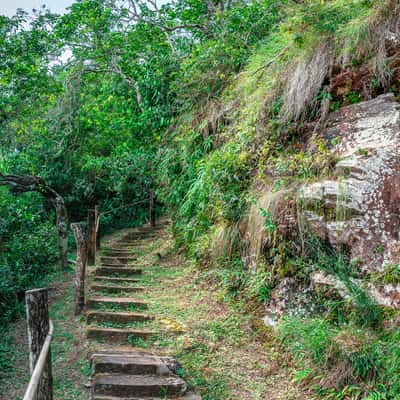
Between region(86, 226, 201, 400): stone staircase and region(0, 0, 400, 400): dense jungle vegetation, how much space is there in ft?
3.61

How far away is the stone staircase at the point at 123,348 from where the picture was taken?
3510 mm

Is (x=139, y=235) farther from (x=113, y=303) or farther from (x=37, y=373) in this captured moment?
(x=37, y=373)

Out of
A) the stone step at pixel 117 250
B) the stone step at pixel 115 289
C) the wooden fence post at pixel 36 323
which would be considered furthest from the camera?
the stone step at pixel 117 250

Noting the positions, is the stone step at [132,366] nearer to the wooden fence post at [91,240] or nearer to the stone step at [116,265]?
the stone step at [116,265]

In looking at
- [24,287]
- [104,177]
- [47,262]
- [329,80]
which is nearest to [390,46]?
[329,80]

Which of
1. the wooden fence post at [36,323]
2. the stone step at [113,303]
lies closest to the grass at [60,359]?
the stone step at [113,303]

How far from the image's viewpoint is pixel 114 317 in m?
4.89

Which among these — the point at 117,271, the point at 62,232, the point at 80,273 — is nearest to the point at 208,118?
the point at 117,271

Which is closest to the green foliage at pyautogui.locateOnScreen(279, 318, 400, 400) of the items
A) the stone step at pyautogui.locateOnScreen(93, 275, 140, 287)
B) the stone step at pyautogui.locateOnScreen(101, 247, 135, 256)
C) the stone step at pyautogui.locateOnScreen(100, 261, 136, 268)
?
the stone step at pyautogui.locateOnScreen(93, 275, 140, 287)

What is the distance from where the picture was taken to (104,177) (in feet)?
40.2

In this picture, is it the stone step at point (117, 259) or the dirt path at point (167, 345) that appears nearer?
the dirt path at point (167, 345)

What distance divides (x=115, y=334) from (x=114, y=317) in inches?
16.0

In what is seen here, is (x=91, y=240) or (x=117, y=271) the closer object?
(x=117, y=271)

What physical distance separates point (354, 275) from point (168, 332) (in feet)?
6.89
